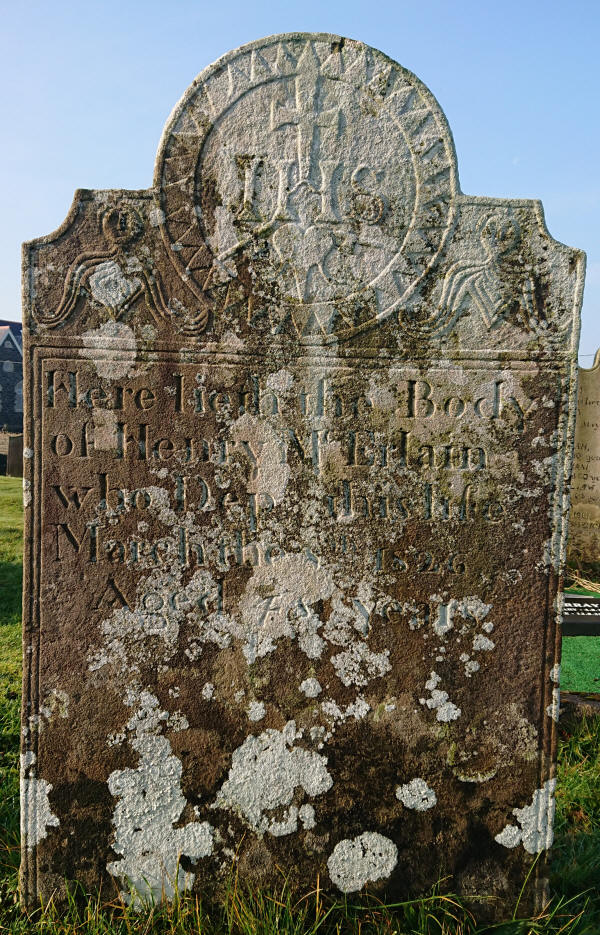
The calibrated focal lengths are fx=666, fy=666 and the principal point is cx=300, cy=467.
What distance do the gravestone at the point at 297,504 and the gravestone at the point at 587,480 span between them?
6.09 m

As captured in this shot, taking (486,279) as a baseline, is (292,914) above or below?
below

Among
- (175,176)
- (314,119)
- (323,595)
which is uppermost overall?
(314,119)

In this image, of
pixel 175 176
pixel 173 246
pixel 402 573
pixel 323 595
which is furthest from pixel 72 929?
pixel 175 176

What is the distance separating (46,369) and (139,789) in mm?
1748

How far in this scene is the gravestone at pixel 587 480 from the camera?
27.5 feet

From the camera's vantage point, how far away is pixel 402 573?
9.20ft

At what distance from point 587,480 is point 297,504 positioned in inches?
267

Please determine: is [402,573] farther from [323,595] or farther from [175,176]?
[175,176]

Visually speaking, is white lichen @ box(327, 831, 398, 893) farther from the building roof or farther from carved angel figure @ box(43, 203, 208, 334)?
the building roof

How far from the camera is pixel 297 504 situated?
277 centimetres

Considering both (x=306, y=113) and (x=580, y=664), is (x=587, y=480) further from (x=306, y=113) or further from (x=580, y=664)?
(x=306, y=113)

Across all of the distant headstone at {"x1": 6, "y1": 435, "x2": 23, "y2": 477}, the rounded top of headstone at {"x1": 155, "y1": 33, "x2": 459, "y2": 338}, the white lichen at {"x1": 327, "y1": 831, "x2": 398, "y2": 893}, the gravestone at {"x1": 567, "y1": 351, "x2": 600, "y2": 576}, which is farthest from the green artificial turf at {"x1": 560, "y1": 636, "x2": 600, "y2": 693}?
the distant headstone at {"x1": 6, "y1": 435, "x2": 23, "y2": 477}

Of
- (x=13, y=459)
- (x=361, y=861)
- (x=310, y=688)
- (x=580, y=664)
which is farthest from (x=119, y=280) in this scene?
(x=13, y=459)

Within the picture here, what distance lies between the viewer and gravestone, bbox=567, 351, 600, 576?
27.5 ft
